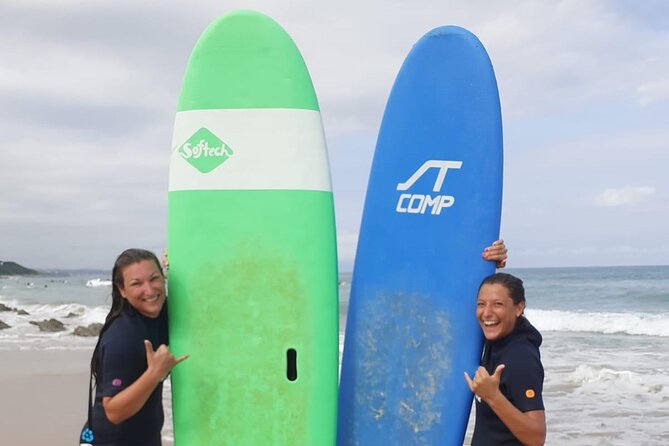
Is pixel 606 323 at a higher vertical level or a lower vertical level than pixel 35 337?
lower

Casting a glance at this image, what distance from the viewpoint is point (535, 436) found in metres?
2.21

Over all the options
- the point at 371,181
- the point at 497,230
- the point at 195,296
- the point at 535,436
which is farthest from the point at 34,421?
the point at 535,436

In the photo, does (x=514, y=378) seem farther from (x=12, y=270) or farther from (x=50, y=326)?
(x=12, y=270)

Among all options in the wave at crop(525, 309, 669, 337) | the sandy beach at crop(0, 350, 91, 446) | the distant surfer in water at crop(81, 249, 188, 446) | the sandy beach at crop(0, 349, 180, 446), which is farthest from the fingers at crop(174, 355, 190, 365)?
the wave at crop(525, 309, 669, 337)

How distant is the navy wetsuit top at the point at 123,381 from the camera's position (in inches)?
91.3

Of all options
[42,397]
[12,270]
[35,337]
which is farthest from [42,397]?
[12,270]

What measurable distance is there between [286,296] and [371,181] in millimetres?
672

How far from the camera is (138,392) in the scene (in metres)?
2.28

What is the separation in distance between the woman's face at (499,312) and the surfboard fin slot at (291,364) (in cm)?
86

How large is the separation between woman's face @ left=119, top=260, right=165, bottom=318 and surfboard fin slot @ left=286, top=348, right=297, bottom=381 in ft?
2.04

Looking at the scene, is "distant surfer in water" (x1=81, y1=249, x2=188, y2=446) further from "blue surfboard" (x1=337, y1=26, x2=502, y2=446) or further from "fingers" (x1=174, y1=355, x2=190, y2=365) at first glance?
"blue surfboard" (x1=337, y1=26, x2=502, y2=446)

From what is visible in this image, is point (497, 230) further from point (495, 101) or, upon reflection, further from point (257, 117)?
point (257, 117)

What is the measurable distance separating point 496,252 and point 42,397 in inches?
194

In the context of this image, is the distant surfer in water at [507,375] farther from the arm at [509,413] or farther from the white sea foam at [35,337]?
the white sea foam at [35,337]
